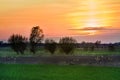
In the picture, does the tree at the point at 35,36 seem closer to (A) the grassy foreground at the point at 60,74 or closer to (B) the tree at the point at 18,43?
(B) the tree at the point at 18,43

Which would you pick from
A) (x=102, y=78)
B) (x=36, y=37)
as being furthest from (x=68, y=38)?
(x=102, y=78)

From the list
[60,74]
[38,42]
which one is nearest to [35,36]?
[38,42]

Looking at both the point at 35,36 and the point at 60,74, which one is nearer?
the point at 60,74

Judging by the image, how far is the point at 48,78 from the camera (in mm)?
29578

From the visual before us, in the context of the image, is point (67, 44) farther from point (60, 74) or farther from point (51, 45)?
point (60, 74)

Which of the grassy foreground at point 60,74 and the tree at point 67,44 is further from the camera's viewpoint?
the tree at point 67,44

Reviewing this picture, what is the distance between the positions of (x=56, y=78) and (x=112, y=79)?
478 cm

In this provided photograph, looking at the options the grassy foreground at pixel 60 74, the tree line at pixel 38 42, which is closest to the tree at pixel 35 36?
the tree line at pixel 38 42

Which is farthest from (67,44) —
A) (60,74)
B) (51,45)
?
(60,74)

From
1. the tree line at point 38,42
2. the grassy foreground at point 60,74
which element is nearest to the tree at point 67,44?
the tree line at point 38,42

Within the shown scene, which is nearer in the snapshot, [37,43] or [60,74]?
[60,74]

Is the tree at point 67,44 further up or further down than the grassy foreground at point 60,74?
further up

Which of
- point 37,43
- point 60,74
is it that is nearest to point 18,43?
point 37,43

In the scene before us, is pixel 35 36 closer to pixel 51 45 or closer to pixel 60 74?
pixel 51 45
